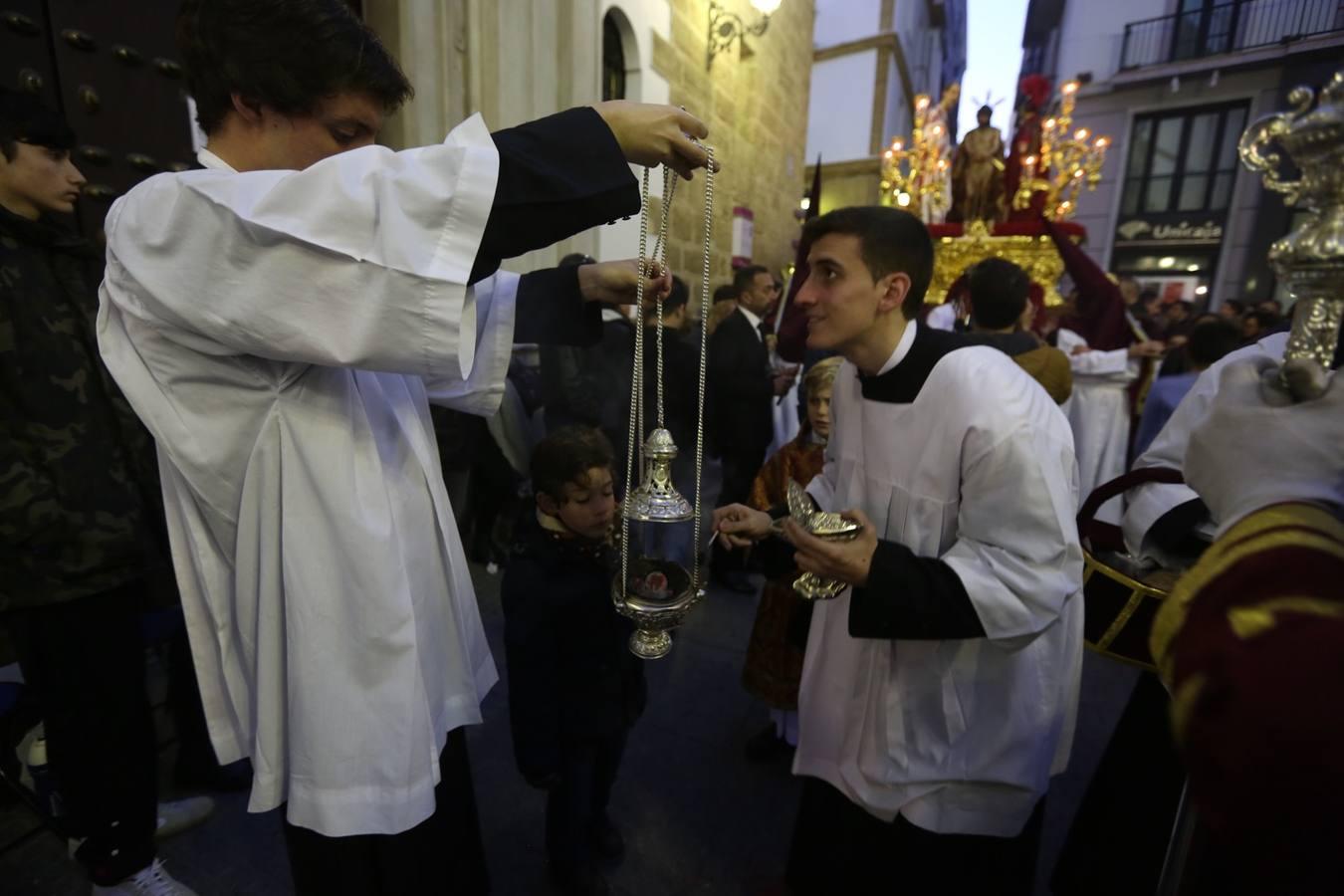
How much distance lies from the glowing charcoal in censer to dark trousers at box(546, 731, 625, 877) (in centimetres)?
86

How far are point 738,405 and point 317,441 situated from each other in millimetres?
3405

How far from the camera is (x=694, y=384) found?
3.90 meters

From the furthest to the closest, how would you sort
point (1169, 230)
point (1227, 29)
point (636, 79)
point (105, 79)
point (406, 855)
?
point (1169, 230), point (1227, 29), point (636, 79), point (105, 79), point (406, 855)

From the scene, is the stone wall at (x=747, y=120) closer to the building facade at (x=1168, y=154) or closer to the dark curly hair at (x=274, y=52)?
the building facade at (x=1168, y=154)

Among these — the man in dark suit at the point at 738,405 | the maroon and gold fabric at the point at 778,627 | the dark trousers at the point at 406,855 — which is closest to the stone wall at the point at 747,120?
the man in dark suit at the point at 738,405

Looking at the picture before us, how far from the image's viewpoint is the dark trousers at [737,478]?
4191mm

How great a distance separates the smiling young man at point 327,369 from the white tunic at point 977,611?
2.51ft

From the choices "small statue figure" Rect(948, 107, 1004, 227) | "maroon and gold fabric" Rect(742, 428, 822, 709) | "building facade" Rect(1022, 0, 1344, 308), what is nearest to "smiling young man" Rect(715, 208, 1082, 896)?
"maroon and gold fabric" Rect(742, 428, 822, 709)

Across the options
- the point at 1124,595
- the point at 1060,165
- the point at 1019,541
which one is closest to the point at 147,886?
the point at 1019,541

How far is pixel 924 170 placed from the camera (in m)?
5.96

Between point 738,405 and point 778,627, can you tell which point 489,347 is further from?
point 738,405

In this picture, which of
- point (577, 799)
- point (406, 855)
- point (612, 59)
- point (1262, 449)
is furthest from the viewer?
point (612, 59)

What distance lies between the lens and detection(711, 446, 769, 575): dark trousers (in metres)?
4.19

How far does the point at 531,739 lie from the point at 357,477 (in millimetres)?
1020
